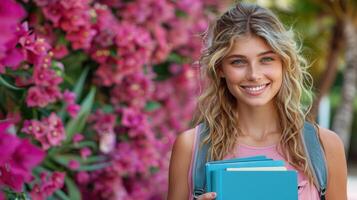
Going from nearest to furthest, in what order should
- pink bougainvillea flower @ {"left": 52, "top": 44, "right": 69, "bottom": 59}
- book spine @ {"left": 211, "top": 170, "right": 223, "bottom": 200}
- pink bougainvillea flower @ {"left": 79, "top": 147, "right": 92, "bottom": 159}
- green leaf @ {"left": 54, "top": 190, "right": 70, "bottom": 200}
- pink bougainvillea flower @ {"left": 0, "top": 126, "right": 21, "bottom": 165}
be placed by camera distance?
pink bougainvillea flower @ {"left": 0, "top": 126, "right": 21, "bottom": 165}, book spine @ {"left": 211, "top": 170, "right": 223, "bottom": 200}, green leaf @ {"left": 54, "top": 190, "right": 70, "bottom": 200}, pink bougainvillea flower @ {"left": 52, "top": 44, "right": 69, "bottom": 59}, pink bougainvillea flower @ {"left": 79, "top": 147, "right": 92, "bottom": 159}

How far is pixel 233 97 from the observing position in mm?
2764

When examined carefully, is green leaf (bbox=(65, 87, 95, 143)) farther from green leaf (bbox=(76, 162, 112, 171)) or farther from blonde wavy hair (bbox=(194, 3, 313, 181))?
blonde wavy hair (bbox=(194, 3, 313, 181))

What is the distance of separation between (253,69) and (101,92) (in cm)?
217

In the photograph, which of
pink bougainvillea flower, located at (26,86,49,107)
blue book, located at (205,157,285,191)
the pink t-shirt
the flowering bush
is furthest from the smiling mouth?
pink bougainvillea flower, located at (26,86,49,107)

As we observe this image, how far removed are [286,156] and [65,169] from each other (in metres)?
1.77

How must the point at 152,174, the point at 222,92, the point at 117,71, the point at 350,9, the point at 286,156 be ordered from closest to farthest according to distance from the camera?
the point at 286,156 < the point at 222,92 < the point at 117,71 < the point at 152,174 < the point at 350,9

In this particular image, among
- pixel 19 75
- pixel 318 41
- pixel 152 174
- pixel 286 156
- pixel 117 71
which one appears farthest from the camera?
pixel 318 41

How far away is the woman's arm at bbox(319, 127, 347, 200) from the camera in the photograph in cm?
255

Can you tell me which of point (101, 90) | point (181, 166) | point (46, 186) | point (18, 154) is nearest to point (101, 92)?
point (101, 90)

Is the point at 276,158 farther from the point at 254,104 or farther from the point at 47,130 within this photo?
the point at 47,130

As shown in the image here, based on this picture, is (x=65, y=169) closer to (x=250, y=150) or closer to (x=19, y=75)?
(x=19, y=75)

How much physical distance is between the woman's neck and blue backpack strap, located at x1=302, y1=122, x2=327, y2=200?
4.9 inches

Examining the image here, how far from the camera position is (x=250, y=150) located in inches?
103

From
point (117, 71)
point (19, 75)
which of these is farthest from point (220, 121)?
point (117, 71)
